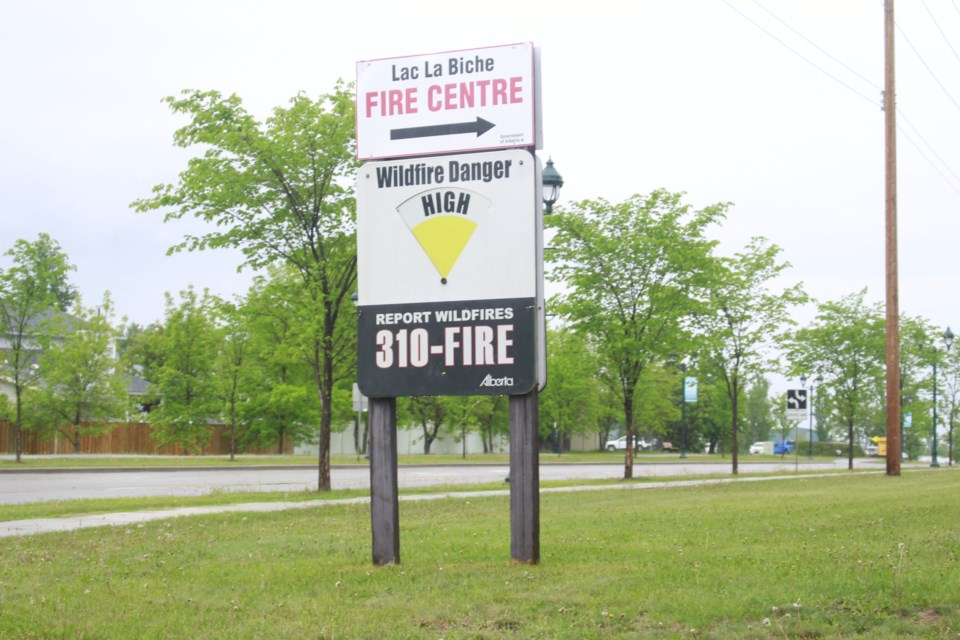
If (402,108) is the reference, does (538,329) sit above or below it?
below

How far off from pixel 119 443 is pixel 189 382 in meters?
7.98

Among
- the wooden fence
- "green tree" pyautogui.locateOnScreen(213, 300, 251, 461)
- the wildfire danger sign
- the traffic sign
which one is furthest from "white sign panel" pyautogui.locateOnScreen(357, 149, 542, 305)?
the wooden fence

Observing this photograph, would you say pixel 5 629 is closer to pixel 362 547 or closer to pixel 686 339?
pixel 362 547

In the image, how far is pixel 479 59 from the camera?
9.07m

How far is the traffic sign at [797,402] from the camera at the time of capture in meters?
31.3

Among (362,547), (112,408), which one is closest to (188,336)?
(112,408)

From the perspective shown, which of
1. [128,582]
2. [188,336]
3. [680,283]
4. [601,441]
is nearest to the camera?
[128,582]

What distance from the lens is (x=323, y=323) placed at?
21.4 metres

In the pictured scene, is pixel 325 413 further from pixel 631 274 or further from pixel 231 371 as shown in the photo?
pixel 231 371

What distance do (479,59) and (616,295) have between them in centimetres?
2003

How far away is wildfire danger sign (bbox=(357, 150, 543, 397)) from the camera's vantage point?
8.77m

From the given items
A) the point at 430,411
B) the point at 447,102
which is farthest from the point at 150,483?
the point at 430,411

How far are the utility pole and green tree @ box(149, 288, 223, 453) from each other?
99.0ft

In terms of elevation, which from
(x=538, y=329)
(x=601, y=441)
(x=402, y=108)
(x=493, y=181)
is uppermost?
(x=402, y=108)
